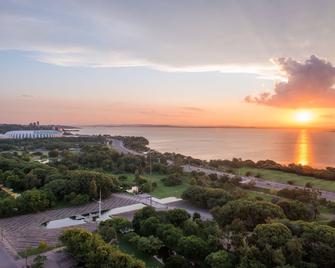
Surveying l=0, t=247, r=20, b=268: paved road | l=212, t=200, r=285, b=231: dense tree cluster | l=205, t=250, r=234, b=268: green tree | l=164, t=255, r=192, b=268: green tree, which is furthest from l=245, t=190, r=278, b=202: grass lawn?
l=0, t=247, r=20, b=268: paved road

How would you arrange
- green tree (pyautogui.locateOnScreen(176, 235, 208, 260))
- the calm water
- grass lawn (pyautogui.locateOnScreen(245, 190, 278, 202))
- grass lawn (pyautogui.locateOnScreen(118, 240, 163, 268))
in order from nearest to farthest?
green tree (pyautogui.locateOnScreen(176, 235, 208, 260))
grass lawn (pyautogui.locateOnScreen(118, 240, 163, 268))
grass lawn (pyautogui.locateOnScreen(245, 190, 278, 202))
the calm water

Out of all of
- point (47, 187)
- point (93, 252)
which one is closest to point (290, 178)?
point (47, 187)

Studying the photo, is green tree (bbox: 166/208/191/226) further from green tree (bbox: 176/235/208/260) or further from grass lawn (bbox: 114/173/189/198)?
grass lawn (bbox: 114/173/189/198)

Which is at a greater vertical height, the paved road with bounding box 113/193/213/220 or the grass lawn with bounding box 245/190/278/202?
the grass lawn with bounding box 245/190/278/202

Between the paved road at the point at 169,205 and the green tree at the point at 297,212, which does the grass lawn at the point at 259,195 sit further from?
the green tree at the point at 297,212

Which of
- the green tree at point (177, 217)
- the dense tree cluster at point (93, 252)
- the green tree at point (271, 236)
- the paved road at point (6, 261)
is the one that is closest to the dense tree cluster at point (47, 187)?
the paved road at point (6, 261)
